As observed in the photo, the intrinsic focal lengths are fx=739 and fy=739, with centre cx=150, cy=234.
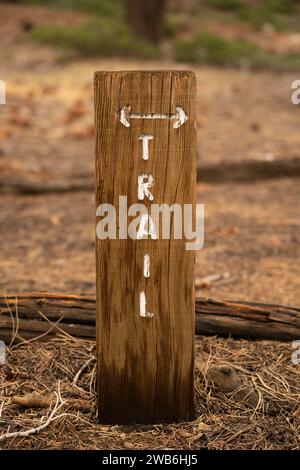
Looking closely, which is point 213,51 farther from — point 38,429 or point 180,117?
point 38,429

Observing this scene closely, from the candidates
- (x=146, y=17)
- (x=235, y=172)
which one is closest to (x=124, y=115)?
(x=235, y=172)

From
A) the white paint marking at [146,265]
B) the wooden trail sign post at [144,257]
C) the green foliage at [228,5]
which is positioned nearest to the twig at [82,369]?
the wooden trail sign post at [144,257]

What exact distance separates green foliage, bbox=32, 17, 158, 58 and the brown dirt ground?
446mm

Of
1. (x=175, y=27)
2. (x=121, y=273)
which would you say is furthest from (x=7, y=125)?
(x=175, y=27)

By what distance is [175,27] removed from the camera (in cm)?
1739

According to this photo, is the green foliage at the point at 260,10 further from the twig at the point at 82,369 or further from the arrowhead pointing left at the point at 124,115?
the arrowhead pointing left at the point at 124,115

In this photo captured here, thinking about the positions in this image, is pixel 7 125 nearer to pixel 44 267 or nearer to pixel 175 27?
pixel 44 267

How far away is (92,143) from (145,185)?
5784 millimetres

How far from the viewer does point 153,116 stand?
98.8 inches

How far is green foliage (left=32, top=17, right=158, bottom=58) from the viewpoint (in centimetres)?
1305

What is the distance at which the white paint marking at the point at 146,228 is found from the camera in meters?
2.55

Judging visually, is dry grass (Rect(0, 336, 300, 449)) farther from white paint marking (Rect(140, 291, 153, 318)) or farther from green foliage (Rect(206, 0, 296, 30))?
green foliage (Rect(206, 0, 296, 30))

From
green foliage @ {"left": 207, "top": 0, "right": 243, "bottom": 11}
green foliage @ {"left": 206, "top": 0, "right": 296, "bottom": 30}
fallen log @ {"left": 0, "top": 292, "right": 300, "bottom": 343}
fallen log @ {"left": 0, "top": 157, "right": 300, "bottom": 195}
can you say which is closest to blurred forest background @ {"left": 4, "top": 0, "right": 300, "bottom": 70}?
green foliage @ {"left": 206, "top": 0, "right": 296, "bottom": 30}

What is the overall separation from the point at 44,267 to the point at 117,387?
7.40 ft
